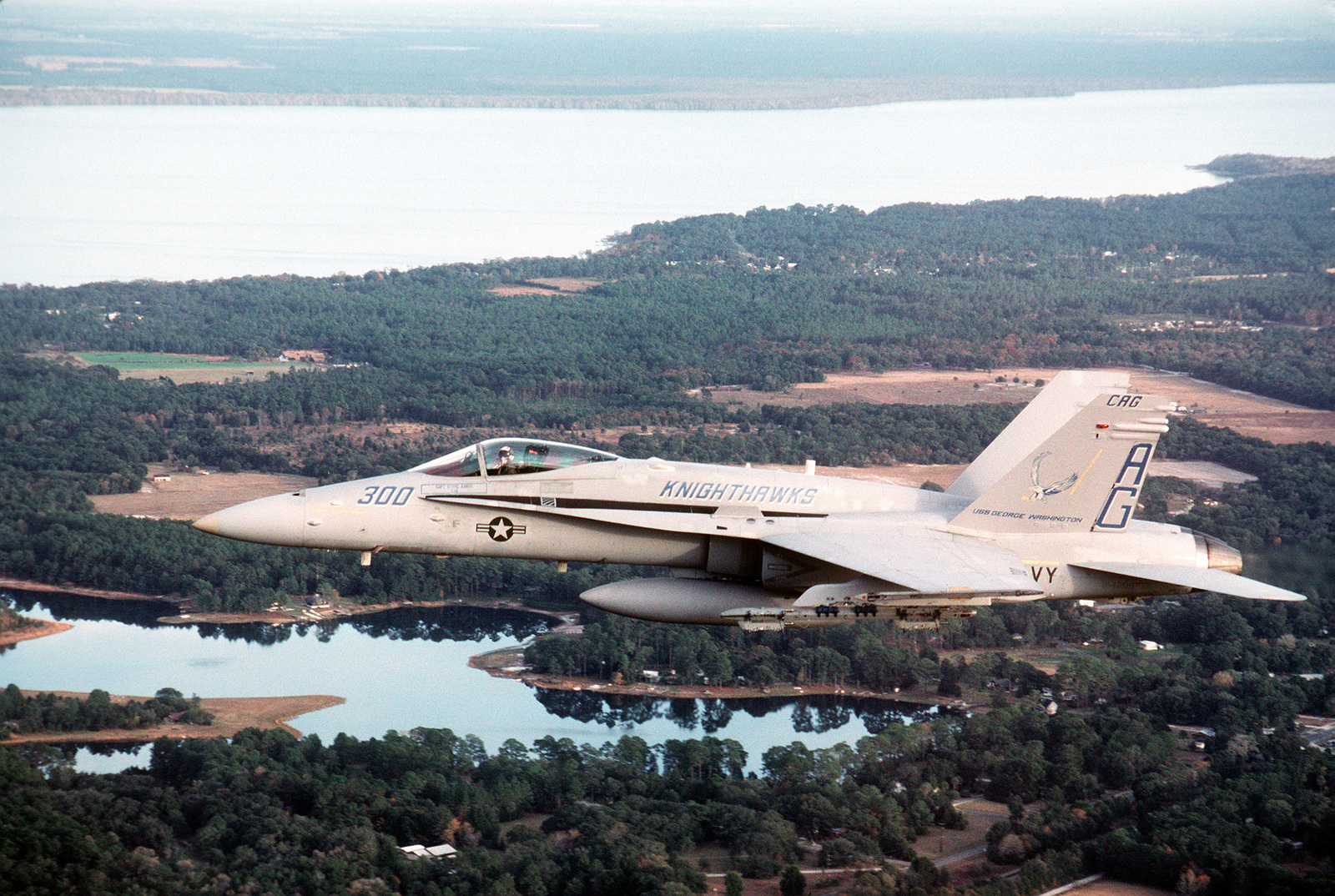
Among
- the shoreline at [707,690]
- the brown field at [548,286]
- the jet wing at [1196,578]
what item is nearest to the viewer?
the jet wing at [1196,578]

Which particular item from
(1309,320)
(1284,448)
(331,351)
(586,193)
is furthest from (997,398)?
(586,193)

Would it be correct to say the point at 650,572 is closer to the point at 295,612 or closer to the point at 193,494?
the point at 295,612

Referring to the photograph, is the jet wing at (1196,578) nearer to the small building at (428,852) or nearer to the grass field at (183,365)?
the small building at (428,852)

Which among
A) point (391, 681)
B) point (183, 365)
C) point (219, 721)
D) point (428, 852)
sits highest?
point (183, 365)

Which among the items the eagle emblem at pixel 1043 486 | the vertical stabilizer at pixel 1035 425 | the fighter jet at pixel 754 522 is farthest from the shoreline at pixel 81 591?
the eagle emblem at pixel 1043 486

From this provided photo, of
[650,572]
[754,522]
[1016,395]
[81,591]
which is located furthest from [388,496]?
[1016,395]

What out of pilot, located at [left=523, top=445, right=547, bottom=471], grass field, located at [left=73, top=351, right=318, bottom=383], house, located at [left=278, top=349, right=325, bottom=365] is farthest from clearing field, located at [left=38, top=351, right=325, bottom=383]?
pilot, located at [left=523, top=445, right=547, bottom=471]

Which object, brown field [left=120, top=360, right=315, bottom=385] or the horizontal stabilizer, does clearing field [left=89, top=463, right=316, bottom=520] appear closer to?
brown field [left=120, top=360, right=315, bottom=385]
